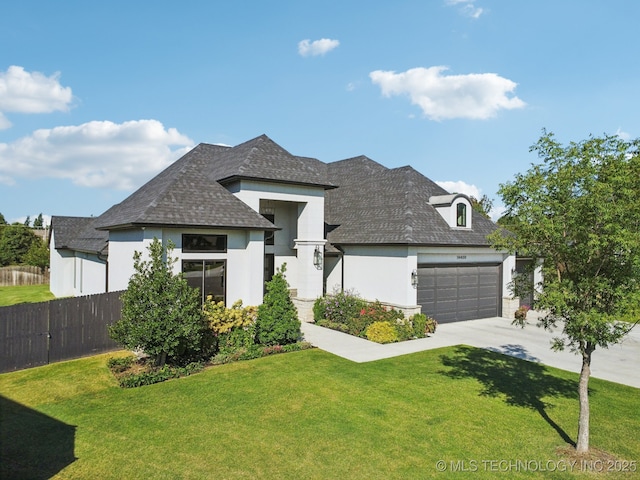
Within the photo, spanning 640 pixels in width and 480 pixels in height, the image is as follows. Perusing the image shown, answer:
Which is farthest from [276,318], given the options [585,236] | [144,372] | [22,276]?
[22,276]

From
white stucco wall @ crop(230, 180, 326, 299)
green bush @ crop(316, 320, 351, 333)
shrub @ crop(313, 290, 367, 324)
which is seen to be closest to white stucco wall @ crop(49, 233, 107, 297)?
white stucco wall @ crop(230, 180, 326, 299)

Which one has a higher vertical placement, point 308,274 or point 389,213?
point 389,213

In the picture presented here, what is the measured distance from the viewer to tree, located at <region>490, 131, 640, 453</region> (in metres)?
6.22

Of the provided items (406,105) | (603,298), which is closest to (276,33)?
(406,105)

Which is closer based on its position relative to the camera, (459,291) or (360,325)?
(360,325)

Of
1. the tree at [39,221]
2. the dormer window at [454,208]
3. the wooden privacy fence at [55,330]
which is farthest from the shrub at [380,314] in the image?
the tree at [39,221]

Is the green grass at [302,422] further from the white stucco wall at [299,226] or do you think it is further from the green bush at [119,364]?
the white stucco wall at [299,226]

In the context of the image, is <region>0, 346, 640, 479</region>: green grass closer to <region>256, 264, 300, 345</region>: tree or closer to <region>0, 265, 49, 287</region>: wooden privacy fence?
<region>256, 264, 300, 345</region>: tree

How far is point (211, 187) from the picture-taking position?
15539 millimetres

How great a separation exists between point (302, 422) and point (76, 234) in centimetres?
2665

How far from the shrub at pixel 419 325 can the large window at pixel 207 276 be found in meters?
7.71

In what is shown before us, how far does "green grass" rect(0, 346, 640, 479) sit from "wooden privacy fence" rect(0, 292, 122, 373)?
617 millimetres

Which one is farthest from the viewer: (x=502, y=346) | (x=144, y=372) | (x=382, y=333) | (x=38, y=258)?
(x=38, y=258)

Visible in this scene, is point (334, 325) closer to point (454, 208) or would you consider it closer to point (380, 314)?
point (380, 314)
